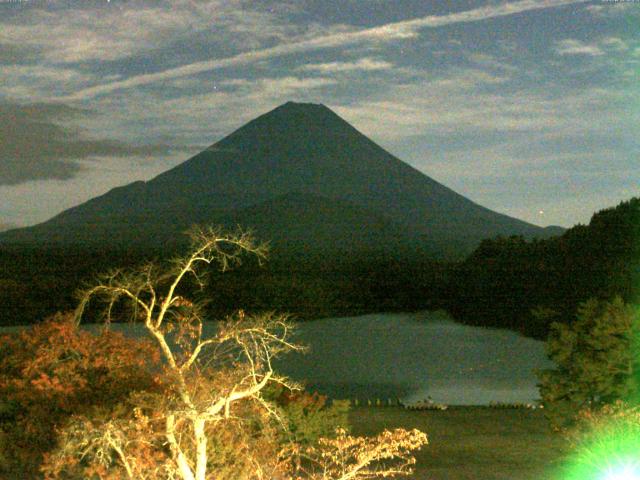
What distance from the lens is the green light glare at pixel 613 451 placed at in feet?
35.8

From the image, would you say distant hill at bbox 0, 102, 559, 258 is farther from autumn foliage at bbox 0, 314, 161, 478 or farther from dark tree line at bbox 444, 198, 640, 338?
autumn foliage at bbox 0, 314, 161, 478

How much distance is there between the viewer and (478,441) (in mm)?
15234

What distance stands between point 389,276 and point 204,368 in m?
64.6

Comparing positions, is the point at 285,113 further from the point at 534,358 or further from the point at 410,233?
the point at 534,358

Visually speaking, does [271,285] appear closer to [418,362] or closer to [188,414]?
[418,362]

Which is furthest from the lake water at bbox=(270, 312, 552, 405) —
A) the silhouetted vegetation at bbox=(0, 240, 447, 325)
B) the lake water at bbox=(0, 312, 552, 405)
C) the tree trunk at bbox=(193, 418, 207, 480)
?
the tree trunk at bbox=(193, 418, 207, 480)

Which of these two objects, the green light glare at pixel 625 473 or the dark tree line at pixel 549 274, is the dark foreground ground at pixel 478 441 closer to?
the green light glare at pixel 625 473

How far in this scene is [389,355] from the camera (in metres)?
42.9

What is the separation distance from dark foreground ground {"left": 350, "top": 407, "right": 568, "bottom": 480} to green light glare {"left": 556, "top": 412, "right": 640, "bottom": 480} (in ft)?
2.27

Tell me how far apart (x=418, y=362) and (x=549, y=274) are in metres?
15.0

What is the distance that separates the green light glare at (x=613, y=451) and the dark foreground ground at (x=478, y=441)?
69 centimetres

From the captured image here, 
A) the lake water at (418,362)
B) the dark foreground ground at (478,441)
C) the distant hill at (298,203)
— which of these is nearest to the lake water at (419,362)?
the lake water at (418,362)

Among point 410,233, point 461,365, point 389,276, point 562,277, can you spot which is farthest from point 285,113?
point 461,365

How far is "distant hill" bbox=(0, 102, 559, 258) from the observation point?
109 metres
